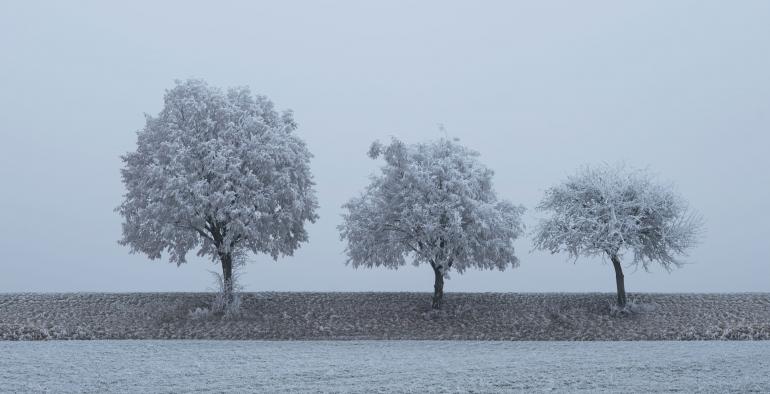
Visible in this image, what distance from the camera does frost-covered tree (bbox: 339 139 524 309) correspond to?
145 feet

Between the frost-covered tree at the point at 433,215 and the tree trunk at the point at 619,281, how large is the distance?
268 inches

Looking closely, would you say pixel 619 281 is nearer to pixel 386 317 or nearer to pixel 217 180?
pixel 386 317

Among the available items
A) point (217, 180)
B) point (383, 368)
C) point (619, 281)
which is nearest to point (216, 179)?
point (217, 180)

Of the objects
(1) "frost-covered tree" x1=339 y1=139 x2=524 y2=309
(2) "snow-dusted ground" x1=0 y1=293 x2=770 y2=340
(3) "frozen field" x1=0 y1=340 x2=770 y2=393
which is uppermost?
(1) "frost-covered tree" x1=339 y1=139 x2=524 y2=309

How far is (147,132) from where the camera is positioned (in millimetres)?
47531

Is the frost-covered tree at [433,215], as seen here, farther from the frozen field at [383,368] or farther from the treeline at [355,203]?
the frozen field at [383,368]

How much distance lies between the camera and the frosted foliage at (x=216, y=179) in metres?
43.9

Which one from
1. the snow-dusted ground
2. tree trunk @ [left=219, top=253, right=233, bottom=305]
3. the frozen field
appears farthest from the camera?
tree trunk @ [left=219, top=253, right=233, bottom=305]

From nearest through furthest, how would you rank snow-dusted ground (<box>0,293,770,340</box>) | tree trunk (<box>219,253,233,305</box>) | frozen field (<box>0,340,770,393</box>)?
frozen field (<box>0,340,770,393</box>) < snow-dusted ground (<box>0,293,770,340</box>) < tree trunk (<box>219,253,233,305</box>)

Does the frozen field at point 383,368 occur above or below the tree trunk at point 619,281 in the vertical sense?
below

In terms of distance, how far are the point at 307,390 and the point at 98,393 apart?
646 cm

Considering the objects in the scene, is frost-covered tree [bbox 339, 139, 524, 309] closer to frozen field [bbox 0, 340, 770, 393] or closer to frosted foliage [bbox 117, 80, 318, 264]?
frosted foliage [bbox 117, 80, 318, 264]

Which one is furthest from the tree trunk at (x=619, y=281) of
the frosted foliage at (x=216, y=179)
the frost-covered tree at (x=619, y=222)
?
the frosted foliage at (x=216, y=179)

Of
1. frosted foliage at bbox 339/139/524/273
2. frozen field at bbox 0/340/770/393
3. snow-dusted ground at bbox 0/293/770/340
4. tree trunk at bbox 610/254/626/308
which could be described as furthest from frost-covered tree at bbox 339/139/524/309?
frozen field at bbox 0/340/770/393
